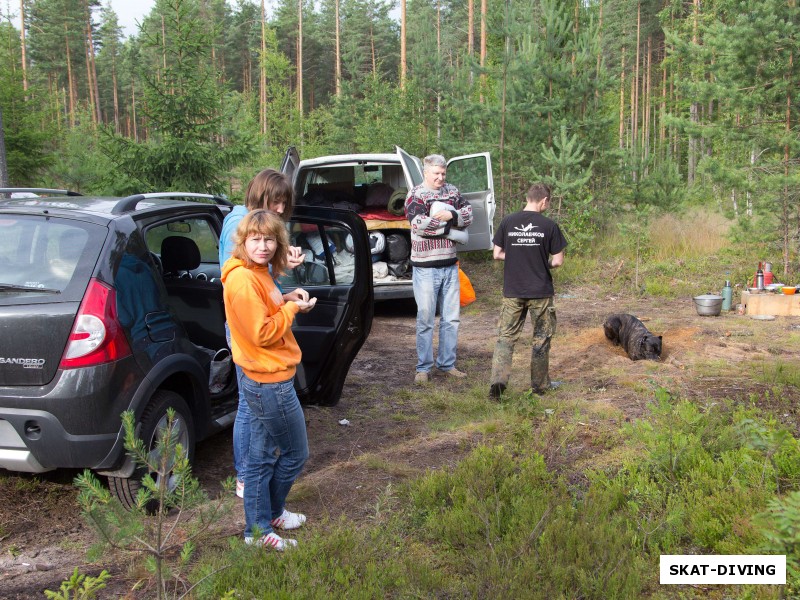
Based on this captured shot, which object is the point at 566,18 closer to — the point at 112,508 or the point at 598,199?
the point at 598,199

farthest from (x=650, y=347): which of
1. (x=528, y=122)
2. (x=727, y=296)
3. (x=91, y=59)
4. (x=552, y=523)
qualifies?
(x=91, y=59)

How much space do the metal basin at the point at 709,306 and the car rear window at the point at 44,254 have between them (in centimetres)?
828

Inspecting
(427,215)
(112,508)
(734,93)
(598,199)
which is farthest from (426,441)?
(598,199)

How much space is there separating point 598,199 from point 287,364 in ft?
40.3

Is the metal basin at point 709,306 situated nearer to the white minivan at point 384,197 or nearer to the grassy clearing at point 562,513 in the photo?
the white minivan at point 384,197

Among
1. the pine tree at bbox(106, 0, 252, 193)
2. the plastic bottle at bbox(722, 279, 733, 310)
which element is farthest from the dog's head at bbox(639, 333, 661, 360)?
the pine tree at bbox(106, 0, 252, 193)

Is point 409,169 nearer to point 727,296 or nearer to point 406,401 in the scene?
point 406,401

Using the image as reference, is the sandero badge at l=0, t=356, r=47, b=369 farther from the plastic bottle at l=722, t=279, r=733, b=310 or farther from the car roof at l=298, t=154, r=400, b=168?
the plastic bottle at l=722, t=279, r=733, b=310

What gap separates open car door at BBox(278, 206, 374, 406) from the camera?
4.87m

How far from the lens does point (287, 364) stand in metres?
3.12

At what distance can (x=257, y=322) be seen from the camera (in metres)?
2.99

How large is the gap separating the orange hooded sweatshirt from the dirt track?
101 centimetres

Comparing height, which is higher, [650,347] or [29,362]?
[29,362]

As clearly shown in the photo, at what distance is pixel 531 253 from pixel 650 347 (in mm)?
2187
